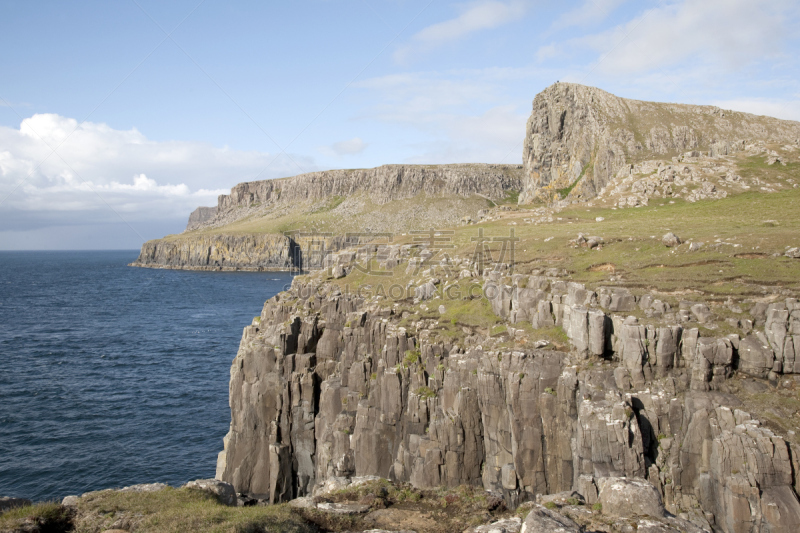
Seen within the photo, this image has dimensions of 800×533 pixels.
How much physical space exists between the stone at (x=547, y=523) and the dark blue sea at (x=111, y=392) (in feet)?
105

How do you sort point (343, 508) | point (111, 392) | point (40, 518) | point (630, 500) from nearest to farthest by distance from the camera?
1. point (40, 518)
2. point (630, 500)
3. point (343, 508)
4. point (111, 392)

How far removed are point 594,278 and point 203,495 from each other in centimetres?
2591

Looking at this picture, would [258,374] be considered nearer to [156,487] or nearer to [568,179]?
[156,487]

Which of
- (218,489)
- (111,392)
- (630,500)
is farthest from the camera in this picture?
(111,392)

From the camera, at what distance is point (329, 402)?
33.8 m

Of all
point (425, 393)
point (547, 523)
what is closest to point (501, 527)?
point (547, 523)

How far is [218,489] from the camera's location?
19531 millimetres

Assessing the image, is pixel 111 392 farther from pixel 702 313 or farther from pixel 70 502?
pixel 702 313

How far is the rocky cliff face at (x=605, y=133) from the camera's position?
93188 millimetres

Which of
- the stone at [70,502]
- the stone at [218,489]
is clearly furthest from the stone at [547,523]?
the stone at [70,502]

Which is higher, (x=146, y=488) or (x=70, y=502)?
(x=70, y=502)

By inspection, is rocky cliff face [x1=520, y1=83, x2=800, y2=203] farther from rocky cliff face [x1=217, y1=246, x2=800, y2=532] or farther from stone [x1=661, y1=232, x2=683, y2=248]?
rocky cliff face [x1=217, y1=246, x2=800, y2=532]

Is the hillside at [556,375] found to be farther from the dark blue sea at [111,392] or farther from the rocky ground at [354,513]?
the dark blue sea at [111,392]

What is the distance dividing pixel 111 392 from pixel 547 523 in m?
55.8
